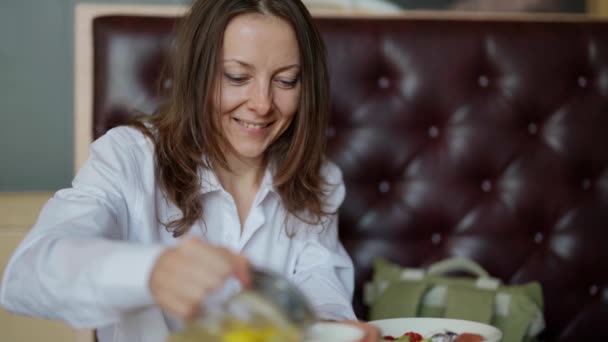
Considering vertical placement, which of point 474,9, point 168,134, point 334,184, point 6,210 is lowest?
point 6,210

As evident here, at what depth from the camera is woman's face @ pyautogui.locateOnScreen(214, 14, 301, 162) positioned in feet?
3.85

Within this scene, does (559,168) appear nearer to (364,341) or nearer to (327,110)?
(327,110)

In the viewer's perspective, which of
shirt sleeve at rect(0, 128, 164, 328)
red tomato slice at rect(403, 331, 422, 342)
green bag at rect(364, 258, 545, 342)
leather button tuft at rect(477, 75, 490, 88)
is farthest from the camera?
leather button tuft at rect(477, 75, 490, 88)

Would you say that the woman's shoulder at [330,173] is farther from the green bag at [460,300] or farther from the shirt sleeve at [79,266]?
the shirt sleeve at [79,266]

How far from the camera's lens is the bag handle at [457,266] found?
154 cm

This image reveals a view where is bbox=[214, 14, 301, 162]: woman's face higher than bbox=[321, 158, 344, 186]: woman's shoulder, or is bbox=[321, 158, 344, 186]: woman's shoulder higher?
bbox=[214, 14, 301, 162]: woman's face

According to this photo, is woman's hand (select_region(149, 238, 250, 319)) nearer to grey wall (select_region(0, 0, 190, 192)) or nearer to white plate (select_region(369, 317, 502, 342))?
white plate (select_region(369, 317, 502, 342))

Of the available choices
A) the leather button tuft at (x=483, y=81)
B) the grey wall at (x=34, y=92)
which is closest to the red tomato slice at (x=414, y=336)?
the leather button tuft at (x=483, y=81)

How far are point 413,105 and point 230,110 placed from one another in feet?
1.82

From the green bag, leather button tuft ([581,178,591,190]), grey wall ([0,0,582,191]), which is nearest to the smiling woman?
the green bag

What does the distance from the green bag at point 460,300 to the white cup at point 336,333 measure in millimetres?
733

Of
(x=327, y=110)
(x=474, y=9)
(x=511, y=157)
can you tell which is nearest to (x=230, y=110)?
(x=327, y=110)

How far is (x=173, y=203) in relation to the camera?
125 centimetres

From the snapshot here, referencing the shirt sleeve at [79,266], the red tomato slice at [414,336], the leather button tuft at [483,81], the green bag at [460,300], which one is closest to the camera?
the shirt sleeve at [79,266]
